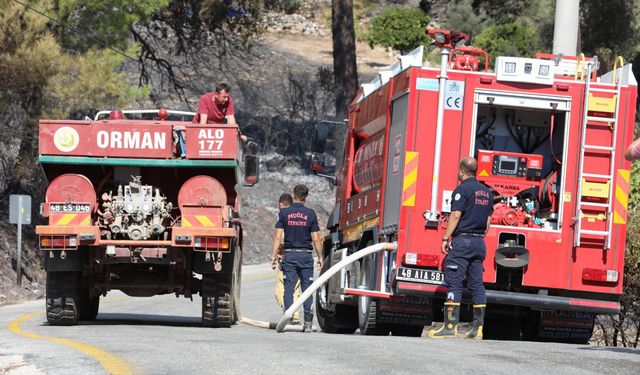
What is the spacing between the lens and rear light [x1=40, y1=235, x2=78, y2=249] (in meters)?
14.4

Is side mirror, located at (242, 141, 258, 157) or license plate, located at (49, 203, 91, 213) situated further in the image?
side mirror, located at (242, 141, 258, 157)

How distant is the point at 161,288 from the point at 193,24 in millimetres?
19823

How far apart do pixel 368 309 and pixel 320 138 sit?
3408mm

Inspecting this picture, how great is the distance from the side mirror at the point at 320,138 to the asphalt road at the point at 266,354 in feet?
11.4

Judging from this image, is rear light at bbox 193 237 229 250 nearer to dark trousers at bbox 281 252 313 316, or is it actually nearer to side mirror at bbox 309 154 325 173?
dark trousers at bbox 281 252 313 316

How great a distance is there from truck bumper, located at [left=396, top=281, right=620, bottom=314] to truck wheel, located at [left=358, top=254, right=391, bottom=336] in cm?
92

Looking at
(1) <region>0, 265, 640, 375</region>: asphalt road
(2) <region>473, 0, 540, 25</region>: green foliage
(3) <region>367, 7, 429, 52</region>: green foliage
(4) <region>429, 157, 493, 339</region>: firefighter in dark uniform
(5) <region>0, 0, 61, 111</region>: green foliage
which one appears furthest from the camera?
(3) <region>367, 7, 429, 52</region>: green foliage

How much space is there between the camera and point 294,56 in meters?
57.1

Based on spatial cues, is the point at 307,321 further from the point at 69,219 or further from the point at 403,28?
the point at 403,28

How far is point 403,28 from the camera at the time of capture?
2239 inches

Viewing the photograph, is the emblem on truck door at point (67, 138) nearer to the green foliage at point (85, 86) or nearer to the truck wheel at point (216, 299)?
the truck wheel at point (216, 299)

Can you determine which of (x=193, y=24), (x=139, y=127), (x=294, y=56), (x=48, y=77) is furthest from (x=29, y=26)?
(x=294, y=56)

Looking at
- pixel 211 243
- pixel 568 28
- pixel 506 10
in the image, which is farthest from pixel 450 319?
pixel 506 10

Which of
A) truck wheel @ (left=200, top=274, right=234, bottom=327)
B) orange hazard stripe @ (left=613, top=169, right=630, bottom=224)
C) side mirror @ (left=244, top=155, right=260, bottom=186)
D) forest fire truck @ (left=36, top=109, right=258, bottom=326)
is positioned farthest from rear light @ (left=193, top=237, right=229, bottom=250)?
orange hazard stripe @ (left=613, top=169, right=630, bottom=224)
